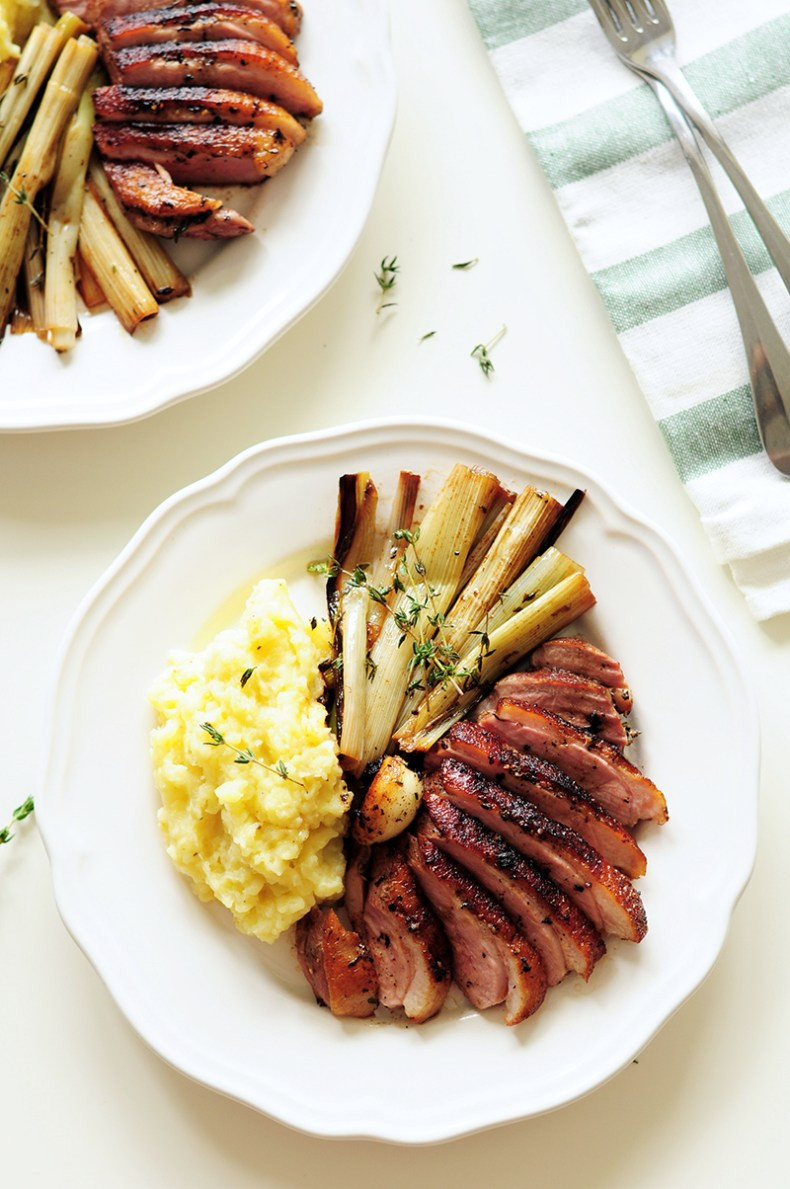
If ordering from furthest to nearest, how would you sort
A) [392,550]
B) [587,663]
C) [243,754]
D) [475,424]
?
[475,424], [392,550], [587,663], [243,754]

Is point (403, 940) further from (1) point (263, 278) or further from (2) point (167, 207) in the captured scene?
(2) point (167, 207)

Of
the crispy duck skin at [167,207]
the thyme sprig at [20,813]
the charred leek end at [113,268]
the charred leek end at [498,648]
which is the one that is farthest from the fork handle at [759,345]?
the thyme sprig at [20,813]

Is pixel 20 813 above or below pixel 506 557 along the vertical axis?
above

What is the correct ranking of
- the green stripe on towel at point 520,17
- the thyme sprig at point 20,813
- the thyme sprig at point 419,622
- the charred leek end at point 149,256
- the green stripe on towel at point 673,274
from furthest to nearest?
1. the green stripe on towel at point 520,17
2. the green stripe on towel at point 673,274
3. the charred leek end at point 149,256
4. the thyme sprig at point 20,813
5. the thyme sprig at point 419,622

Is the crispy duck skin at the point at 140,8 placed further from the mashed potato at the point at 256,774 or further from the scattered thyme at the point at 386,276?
the mashed potato at the point at 256,774

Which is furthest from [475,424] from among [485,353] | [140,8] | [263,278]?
[140,8]

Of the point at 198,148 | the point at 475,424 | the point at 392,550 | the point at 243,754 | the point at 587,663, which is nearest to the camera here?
the point at 243,754

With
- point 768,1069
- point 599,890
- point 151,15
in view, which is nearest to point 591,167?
point 151,15
